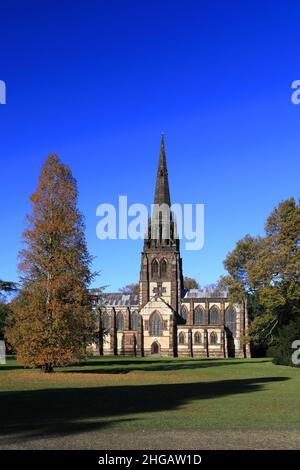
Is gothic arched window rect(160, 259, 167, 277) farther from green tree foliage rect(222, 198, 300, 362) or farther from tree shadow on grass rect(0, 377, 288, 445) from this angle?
tree shadow on grass rect(0, 377, 288, 445)

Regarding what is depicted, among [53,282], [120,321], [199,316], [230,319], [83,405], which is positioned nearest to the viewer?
[83,405]

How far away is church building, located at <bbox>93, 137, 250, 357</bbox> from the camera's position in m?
82.0

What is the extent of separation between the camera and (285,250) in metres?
45.7

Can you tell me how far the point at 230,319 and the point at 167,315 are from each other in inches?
414

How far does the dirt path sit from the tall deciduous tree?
21.3 metres

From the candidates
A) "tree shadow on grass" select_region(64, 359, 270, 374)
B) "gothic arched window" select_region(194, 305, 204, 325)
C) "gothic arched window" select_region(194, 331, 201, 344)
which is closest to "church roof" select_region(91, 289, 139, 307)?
"gothic arched window" select_region(194, 305, 204, 325)

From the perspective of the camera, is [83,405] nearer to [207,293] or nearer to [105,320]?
[207,293]

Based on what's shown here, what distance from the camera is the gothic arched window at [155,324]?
269 feet

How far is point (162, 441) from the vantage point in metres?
11.3

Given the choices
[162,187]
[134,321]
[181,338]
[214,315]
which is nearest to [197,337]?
[181,338]

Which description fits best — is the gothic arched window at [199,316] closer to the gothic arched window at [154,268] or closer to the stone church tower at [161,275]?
the stone church tower at [161,275]

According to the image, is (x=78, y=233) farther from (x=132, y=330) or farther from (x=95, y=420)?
(x=132, y=330)
